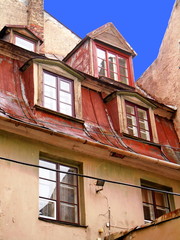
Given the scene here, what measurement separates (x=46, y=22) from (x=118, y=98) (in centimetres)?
921

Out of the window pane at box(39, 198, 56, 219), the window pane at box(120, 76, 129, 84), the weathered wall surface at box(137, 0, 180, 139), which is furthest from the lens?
the window pane at box(120, 76, 129, 84)

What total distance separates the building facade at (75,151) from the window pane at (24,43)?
0.12 ft

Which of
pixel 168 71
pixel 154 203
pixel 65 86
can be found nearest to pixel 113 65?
pixel 168 71

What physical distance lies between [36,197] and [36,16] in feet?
39.0

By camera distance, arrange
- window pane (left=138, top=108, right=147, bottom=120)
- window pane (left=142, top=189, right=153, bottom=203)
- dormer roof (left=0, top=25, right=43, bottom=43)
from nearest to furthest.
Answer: window pane (left=142, top=189, right=153, bottom=203)
window pane (left=138, top=108, right=147, bottom=120)
dormer roof (left=0, top=25, right=43, bottom=43)

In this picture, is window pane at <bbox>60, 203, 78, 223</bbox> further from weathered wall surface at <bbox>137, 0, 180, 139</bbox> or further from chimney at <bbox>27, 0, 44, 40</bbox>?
chimney at <bbox>27, 0, 44, 40</bbox>

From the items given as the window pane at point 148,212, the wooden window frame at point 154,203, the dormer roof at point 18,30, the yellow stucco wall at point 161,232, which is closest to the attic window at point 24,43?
the dormer roof at point 18,30

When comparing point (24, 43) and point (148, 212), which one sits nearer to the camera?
point (148, 212)

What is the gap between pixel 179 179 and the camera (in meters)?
13.9

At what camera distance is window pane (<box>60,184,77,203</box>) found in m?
11.7

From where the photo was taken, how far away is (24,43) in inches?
619

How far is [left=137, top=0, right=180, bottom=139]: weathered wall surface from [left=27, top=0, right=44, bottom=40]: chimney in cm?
512

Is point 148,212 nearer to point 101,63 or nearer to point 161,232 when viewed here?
point 161,232

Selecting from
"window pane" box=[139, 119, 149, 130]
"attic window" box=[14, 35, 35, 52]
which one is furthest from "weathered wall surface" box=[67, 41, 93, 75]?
"window pane" box=[139, 119, 149, 130]
